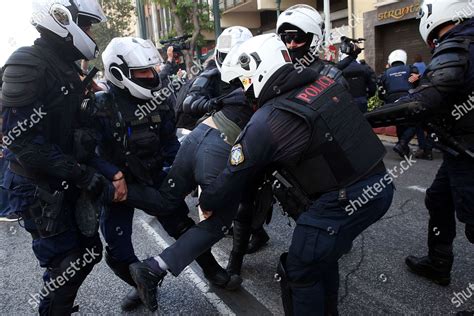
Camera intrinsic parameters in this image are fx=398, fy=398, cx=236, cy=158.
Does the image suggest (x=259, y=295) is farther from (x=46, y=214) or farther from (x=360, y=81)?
(x=360, y=81)

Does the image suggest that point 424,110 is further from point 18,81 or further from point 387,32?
A: point 387,32

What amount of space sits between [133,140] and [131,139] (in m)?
0.01

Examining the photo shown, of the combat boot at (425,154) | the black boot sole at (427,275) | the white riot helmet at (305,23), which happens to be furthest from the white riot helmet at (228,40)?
the combat boot at (425,154)

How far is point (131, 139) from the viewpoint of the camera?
2.58 metres

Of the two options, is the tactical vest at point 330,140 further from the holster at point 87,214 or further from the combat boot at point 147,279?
the holster at point 87,214

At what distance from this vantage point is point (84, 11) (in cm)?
223

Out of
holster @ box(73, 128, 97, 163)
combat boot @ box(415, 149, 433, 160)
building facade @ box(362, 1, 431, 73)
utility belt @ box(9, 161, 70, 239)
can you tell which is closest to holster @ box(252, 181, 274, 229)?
holster @ box(73, 128, 97, 163)

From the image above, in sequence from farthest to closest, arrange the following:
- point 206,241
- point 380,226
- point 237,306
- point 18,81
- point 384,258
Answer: point 380,226, point 384,258, point 237,306, point 206,241, point 18,81

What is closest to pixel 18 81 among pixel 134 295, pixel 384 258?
pixel 134 295

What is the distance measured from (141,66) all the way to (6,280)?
2.38 meters

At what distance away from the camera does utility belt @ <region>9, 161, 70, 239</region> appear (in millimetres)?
2141

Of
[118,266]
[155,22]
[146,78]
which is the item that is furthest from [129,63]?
[155,22]

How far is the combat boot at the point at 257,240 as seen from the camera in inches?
144

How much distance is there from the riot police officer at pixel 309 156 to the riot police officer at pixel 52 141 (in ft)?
2.76
